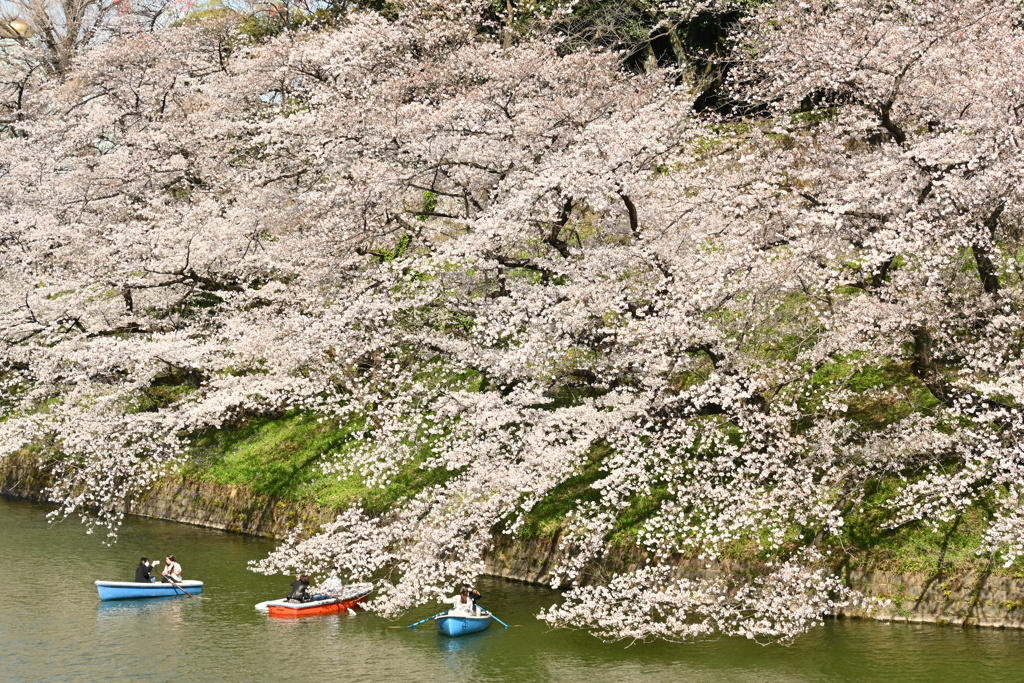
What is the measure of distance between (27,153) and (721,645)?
104 ft

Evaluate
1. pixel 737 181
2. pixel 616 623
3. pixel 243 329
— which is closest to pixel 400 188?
pixel 243 329

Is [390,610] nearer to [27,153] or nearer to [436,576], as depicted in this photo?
[436,576]

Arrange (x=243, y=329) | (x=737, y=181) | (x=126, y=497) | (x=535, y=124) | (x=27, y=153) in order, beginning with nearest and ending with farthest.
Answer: (x=737, y=181) < (x=535, y=124) < (x=243, y=329) < (x=126, y=497) < (x=27, y=153)

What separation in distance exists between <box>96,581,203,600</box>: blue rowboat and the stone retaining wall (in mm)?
3926

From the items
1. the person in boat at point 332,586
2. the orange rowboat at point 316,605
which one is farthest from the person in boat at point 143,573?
the person in boat at point 332,586

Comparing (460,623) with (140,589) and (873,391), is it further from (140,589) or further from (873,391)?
(873,391)

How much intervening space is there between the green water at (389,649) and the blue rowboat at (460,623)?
0.73ft

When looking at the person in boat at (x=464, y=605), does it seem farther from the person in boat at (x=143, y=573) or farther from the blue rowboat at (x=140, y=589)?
the person in boat at (x=143, y=573)

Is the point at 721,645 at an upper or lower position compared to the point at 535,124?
lower

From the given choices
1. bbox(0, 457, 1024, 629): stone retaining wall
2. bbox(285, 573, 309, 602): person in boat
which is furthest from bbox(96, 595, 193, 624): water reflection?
bbox(0, 457, 1024, 629): stone retaining wall

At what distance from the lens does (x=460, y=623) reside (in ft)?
56.3

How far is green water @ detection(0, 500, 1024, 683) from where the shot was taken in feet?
48.8

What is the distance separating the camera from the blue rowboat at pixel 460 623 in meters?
17.1

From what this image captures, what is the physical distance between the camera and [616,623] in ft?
53.2
